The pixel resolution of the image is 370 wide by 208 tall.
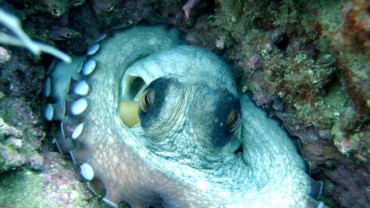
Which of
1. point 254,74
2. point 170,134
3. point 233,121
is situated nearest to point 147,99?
point 170,134

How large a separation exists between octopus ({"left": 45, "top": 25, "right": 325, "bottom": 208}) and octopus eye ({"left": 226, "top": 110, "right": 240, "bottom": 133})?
0.01 metres

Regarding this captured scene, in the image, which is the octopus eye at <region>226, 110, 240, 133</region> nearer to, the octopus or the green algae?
the octopus

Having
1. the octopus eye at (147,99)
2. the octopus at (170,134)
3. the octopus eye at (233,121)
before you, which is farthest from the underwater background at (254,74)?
the octopus eye at (147,99)

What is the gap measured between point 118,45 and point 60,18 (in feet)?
3.13

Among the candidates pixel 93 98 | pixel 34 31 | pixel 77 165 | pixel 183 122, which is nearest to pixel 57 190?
pixel 77 165

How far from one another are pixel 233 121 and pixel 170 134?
844 millimetres

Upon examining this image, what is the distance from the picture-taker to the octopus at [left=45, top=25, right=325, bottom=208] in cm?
334

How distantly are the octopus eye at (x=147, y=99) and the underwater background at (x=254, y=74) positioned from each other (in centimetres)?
147

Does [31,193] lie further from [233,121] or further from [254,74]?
[254,74]

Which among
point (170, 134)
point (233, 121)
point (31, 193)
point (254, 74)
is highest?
point (254, 74)

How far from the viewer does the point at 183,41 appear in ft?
15.7

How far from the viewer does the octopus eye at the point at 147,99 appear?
3318 mm

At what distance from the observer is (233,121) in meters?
3.37

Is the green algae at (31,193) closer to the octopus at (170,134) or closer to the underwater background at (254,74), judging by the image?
the underwater background at (254,74)
